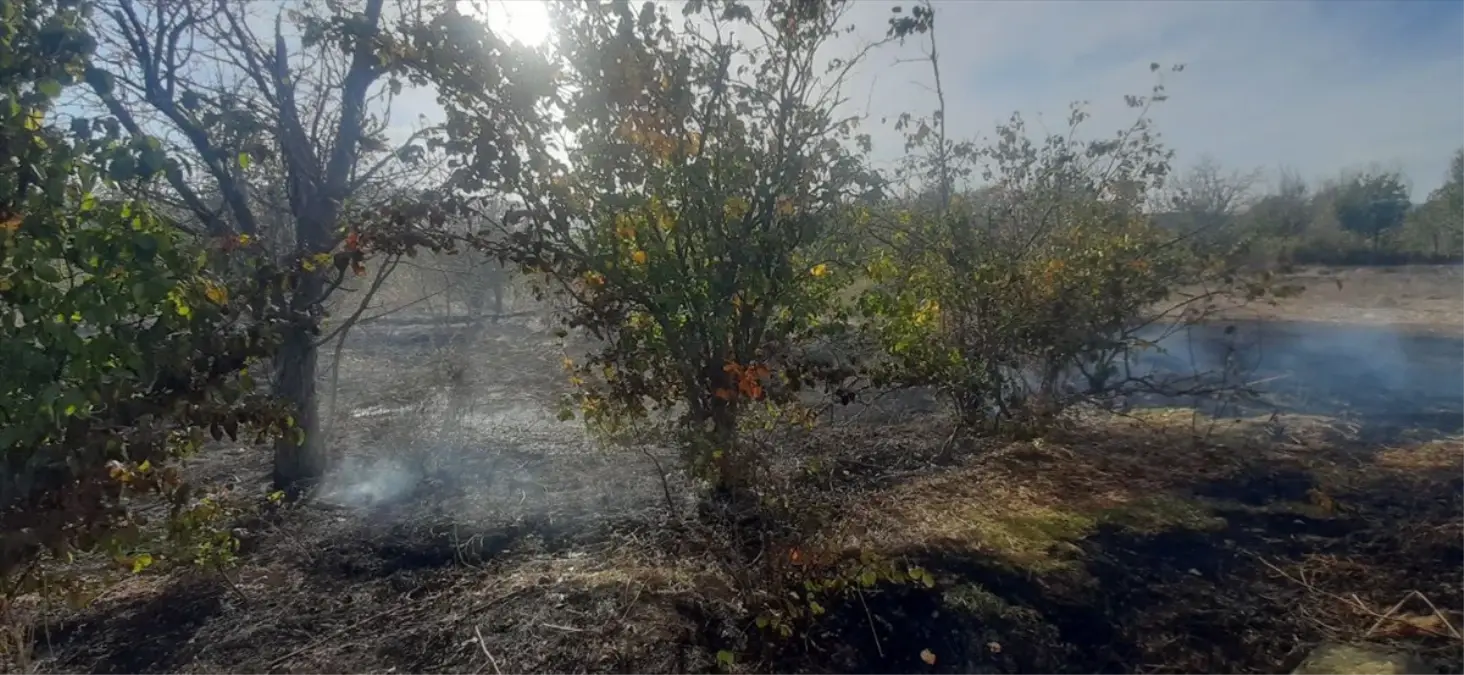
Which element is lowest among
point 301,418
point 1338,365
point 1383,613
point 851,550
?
point 1338,365

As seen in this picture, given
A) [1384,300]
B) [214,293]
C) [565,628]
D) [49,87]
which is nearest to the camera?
[49,87]

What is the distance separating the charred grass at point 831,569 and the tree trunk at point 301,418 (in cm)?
64

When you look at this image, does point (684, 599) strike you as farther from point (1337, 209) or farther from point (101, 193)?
point (1337, 209)

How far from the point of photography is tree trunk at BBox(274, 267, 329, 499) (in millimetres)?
5758

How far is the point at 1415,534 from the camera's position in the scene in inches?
190

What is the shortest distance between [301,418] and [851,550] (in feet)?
12.3

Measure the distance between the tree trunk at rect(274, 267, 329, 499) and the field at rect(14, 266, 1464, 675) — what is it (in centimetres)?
→ 21

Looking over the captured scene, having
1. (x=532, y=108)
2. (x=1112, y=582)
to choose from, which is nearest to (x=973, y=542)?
(x=1112, y=582)

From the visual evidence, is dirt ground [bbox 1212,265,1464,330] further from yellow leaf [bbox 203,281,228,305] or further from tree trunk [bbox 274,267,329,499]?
yellow leaf [bbox 203,281,228,305]

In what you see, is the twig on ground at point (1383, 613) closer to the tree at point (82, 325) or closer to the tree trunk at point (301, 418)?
the tree at point (82, 325)

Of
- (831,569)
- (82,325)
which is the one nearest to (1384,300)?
(831,569)

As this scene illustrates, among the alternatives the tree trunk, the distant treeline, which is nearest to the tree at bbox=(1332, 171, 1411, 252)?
the distant treeline

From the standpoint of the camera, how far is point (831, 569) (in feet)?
12.8

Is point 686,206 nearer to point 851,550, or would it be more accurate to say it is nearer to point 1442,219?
point 851,550
